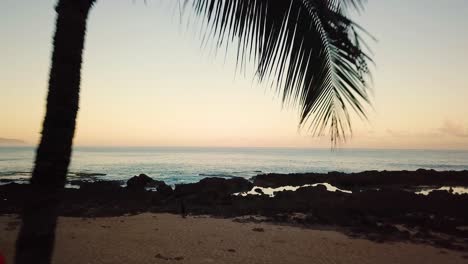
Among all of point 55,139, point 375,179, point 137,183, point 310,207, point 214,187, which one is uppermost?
point 55,139

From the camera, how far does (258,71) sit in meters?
2.37

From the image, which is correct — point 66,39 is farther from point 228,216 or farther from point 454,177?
point 454,177

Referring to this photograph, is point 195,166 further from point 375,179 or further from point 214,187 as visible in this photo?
point 214,187

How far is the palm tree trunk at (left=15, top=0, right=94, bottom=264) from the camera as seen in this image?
2.11 m

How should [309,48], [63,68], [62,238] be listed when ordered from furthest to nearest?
[62,238] < [309,48] < [63,68]

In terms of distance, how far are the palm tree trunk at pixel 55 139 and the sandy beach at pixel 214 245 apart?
25.3ft

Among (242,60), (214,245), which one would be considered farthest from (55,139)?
(214,245)

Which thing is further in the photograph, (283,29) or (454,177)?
(454,177)

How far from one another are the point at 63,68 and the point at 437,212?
19143mm

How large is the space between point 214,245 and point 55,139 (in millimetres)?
9538

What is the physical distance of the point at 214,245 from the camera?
11.2 meters

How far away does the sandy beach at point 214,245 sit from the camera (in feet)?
32.2

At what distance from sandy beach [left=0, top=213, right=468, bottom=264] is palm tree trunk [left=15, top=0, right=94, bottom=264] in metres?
7.71

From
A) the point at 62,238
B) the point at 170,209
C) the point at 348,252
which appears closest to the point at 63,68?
the point at 348,252
